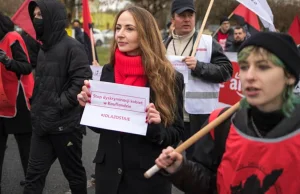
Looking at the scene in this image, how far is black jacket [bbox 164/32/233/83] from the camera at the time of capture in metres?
4.10

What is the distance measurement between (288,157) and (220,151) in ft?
1.12

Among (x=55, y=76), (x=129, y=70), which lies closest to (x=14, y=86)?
(x=55, y=76)

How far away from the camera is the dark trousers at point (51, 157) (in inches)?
144

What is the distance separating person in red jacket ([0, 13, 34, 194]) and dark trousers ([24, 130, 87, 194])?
0.83 meters

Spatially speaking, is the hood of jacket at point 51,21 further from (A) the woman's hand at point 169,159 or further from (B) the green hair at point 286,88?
(B) the green hair at point 286,88

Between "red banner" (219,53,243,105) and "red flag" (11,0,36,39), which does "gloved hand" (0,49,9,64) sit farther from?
"red banner" (219,53,243,105)

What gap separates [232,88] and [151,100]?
4.42 metres

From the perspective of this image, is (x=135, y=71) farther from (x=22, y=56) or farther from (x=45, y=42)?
(x=22, y=56)

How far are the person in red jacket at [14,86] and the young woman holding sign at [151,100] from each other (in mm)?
1887

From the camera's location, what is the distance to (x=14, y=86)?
4422 millimetres

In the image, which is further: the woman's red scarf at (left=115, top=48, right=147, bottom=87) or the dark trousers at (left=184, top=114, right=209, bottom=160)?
the dark trousers at (left=184, top=114, right=209, bottom=160)

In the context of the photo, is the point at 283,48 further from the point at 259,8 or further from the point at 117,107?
the point at 259,8

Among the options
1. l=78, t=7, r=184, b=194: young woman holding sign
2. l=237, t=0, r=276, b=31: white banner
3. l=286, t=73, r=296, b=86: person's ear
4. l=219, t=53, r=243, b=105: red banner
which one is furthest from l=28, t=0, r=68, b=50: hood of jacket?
l=219, t=53, r=243, b=105: red banner

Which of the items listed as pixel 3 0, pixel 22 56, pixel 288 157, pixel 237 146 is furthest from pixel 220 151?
pixel 3 0
